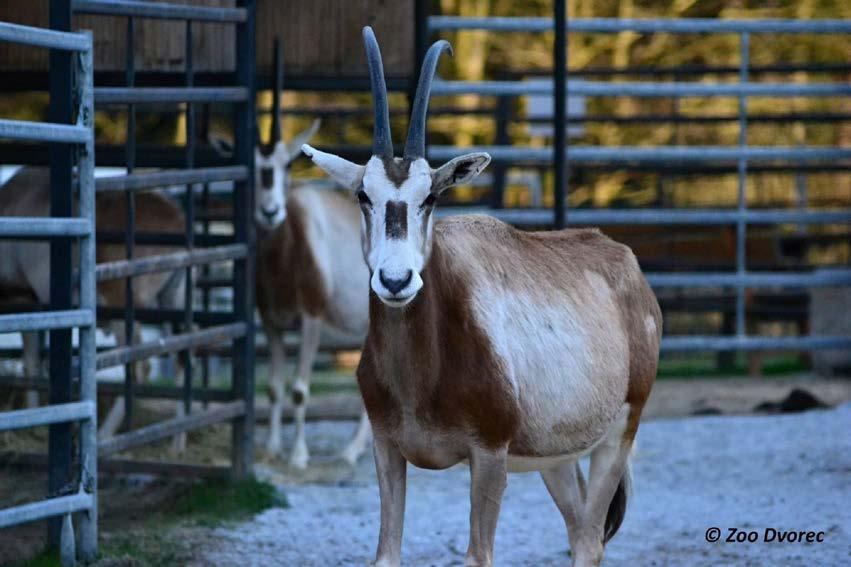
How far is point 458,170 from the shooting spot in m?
5.27

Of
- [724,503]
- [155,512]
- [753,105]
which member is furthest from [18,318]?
[753,105]

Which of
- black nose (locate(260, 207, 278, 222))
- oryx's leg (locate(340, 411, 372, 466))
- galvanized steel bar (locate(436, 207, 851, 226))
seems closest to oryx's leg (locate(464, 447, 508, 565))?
oryx's leg (locate(340, 411, 372, 466))

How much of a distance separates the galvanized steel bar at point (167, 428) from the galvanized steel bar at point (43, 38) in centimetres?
186

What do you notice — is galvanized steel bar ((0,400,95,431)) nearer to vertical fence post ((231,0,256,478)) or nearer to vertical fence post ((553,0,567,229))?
vertical fence post ((231,0,256,478))

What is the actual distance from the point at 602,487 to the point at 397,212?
170 cm

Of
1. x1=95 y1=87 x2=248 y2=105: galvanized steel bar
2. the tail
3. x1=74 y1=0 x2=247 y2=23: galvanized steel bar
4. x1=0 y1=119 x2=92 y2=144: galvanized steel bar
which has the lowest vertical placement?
the tail

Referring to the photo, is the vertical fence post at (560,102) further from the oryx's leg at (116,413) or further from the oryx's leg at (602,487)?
the oryx's leg at (116,413)

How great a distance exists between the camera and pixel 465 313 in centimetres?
529

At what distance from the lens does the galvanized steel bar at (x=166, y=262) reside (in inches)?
265

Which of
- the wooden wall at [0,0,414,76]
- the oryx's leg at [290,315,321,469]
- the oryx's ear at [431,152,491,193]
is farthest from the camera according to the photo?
the oryx's leg at [290,315,321,469]

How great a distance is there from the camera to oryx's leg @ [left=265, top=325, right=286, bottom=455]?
1006 centimetres

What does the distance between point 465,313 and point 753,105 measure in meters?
15.9

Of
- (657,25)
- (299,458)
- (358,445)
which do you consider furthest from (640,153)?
(299,458)

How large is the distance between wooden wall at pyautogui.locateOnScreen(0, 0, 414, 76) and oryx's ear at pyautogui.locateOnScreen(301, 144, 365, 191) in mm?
3654
